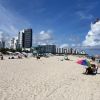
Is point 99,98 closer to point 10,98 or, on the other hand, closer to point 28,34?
point 10,98

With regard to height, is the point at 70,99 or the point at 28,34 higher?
the point at 28,34

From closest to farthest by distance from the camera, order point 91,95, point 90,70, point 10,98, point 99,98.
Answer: point 10,98
point 99,98
point 91,95
point 90,70

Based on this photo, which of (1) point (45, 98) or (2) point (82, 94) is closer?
(1) point (45, 98)

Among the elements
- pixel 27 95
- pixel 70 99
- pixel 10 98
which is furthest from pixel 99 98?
pixel 10 98

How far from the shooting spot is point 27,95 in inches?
365

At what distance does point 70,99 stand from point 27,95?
1853 mm

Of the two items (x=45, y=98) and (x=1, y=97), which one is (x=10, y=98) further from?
(x=45, y=98)

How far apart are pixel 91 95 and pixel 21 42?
170070 millimetres

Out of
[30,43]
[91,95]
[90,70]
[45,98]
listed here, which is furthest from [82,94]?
[30,43]

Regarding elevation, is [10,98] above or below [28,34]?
below

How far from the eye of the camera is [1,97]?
28.3 feet

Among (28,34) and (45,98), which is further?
(28,34)

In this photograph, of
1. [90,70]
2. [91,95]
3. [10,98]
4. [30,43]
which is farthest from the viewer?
[30,43]

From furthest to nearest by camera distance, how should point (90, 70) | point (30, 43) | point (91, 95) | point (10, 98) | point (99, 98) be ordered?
1. point (30, 43)
2. point (90, 70)
3. point (91, 95)
4. point (99, 98)
5. point (10, 98)
